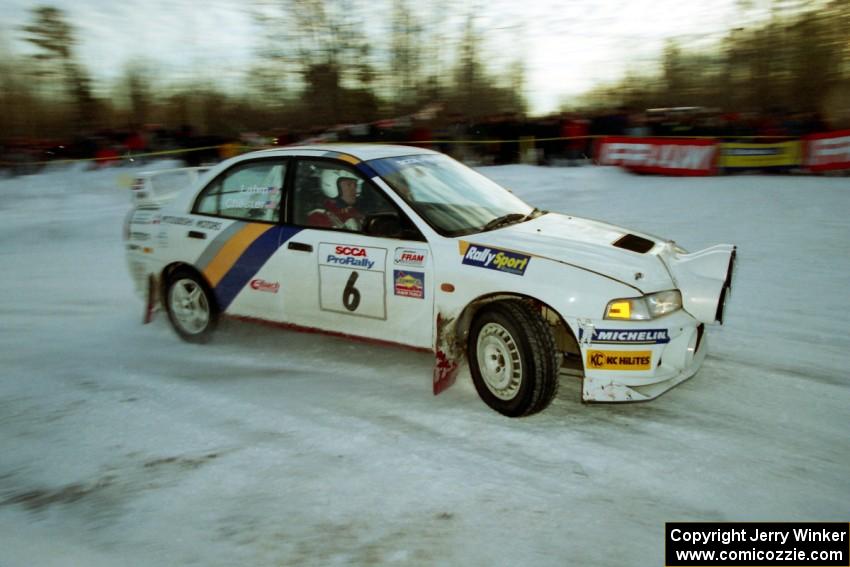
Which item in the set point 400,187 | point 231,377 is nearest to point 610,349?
point 400,187

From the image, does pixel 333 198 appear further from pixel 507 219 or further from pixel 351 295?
pixel 507 219

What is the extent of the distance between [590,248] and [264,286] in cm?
234

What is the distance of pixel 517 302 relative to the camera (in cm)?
393

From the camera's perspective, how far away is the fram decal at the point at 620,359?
3730 mm

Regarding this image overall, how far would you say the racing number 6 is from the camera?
14.8ft

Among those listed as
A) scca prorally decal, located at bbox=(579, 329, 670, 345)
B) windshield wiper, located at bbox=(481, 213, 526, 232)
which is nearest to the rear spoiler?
windshield wiper, located at bbox=(481, 213, 526, 232)

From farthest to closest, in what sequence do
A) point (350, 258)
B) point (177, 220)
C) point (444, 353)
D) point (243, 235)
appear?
1. point (177, 220)
2. point (243, 235)
3. point (350, 258)
4. point (444, 353)

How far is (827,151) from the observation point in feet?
46.2

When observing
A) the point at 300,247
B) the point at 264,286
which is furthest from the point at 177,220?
the point at 300,247

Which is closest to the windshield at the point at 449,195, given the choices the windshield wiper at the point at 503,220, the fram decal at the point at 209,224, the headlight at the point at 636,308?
the windshield wiper at the point at 503,220

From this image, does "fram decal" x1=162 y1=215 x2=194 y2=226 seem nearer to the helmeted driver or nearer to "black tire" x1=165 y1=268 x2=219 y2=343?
"black tire" x1=165 y1=268 x2=219 y2=343

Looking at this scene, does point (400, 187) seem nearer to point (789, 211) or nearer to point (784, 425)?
point (784, 425)

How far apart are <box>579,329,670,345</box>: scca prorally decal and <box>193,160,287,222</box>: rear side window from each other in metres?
2.46

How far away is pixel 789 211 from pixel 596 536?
958 centimetres
